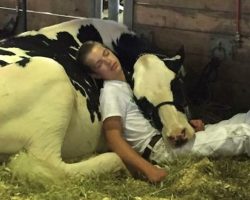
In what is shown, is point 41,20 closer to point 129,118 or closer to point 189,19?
point 189,19

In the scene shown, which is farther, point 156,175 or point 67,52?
point 67,52

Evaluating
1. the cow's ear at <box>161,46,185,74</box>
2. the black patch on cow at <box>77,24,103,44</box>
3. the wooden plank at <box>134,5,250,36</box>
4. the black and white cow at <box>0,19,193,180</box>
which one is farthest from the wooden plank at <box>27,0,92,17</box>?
the cow's ear at <box>161,46,185,74</box>

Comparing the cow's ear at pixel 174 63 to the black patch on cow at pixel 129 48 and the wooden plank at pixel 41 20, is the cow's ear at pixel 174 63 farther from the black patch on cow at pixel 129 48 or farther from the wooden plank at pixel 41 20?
the wooden plank at pixel 41 20

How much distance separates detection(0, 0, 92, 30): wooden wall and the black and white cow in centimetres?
72

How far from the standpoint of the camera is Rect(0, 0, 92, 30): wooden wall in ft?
10.8

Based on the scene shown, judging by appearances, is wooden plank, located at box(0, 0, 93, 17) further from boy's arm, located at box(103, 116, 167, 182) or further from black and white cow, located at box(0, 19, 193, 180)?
boy's arm, located at box(103, 116, 167, 182)

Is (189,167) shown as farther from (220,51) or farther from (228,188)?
(220,51)

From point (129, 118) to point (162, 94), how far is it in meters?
0.16

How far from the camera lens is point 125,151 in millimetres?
2189

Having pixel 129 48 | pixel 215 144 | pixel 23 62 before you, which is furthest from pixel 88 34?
pixel 215 144

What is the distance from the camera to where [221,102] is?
118 inches

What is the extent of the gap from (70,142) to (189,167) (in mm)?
459

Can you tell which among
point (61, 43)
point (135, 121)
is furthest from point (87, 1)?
point (135, 121)

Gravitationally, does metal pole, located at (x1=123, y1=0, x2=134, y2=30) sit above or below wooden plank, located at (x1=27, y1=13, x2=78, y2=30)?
above
